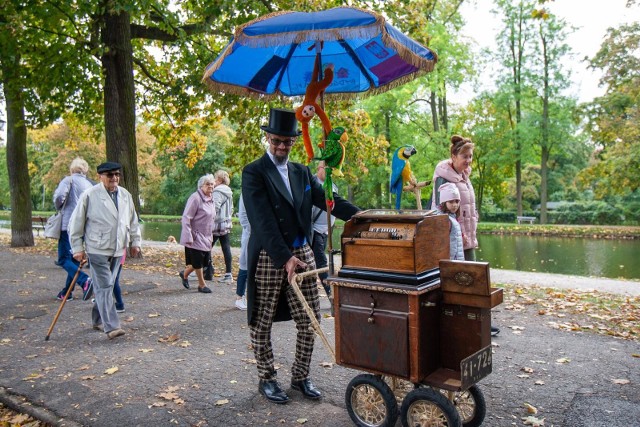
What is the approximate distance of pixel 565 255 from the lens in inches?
706

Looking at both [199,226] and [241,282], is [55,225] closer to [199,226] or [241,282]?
[199,226]

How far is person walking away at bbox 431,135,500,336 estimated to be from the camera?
17.4 ft

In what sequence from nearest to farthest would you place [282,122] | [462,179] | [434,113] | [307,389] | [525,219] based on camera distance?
[282,122] → [307,389] → [462,179] → [434,113] → [525,219]

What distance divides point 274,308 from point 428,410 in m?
1.38

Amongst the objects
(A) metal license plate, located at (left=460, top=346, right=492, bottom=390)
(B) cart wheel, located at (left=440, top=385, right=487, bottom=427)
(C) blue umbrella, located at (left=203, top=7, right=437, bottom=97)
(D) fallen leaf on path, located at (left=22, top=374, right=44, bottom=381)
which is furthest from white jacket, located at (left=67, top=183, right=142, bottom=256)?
(A) metal license plate, located at (left=460, top=346, right=492, bottom=390)

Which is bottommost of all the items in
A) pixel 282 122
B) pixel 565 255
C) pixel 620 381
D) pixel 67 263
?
pixel 565 255

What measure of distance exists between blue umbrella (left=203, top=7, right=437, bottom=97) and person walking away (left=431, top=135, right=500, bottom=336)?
1.14 m

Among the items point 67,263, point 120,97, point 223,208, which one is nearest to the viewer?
point 67,263

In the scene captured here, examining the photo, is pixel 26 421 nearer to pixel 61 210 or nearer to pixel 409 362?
pixel 409 362

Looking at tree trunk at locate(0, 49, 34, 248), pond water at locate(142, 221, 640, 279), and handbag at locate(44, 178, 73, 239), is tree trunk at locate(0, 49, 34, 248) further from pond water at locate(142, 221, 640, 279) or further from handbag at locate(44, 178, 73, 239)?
handbag at locate(44, 178, 73, 239)

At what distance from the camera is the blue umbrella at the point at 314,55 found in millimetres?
3363

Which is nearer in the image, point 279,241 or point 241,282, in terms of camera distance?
point 279,241

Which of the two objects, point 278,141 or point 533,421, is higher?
point 278,141

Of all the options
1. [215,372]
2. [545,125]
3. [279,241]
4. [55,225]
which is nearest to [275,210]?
[279,241]
